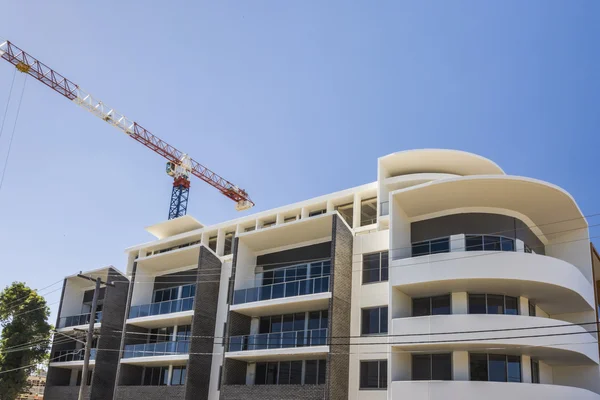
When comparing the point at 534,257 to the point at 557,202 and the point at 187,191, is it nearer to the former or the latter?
the point at 557,202

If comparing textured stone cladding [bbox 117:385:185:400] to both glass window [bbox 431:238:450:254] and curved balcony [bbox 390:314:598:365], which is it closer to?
curved balcony [bbox 390:314:598:365]

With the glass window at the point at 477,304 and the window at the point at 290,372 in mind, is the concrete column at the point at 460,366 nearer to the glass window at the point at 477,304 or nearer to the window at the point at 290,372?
the glass window at the point at 477,304

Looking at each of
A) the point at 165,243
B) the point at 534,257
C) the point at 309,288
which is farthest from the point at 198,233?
the point at 534,257

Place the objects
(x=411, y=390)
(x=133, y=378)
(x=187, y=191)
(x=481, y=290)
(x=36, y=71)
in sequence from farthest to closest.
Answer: (x=187, y=191) → (x=36, y=71) → (x=133, y=378) → (x=481, y=290) → (x=411, y=390)

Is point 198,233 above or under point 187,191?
under

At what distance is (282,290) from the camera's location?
32344mm

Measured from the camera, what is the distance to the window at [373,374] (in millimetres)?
28487

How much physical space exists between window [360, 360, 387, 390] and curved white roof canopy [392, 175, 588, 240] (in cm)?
754

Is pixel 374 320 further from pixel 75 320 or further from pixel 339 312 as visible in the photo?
pixel 75 320

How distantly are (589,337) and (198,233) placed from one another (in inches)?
944

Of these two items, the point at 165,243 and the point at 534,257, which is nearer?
the point at 534,257

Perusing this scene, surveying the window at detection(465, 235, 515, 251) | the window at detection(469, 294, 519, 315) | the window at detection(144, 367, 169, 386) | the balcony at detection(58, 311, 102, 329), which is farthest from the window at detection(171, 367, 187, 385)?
the window at detection(465, 235, 515, 251)

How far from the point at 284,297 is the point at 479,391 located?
10973 mm

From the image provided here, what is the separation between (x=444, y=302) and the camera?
28.8 m
